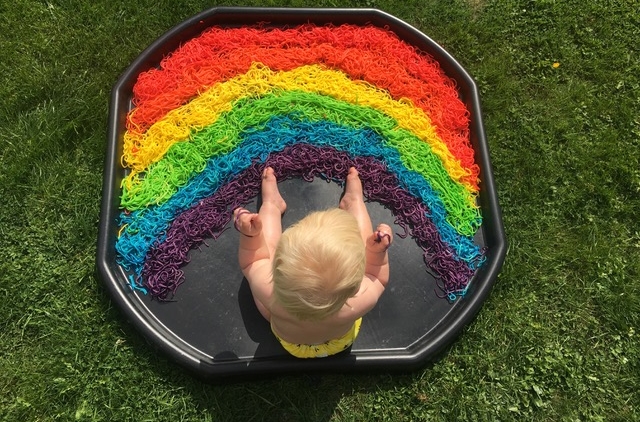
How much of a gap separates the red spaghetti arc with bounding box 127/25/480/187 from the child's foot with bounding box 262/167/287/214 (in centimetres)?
66

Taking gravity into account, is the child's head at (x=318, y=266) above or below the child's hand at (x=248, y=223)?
above

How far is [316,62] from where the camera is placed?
295 cm

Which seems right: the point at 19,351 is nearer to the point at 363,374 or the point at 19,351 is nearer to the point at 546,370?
the point at 363,374

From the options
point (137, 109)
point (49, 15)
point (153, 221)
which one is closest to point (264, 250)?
point (153, 221)

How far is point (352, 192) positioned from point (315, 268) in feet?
3.64

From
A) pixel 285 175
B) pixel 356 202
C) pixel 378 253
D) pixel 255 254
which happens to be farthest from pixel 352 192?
pixel 255 254

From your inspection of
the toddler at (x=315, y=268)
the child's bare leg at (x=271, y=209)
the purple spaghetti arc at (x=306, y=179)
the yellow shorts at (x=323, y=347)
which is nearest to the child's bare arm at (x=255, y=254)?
the toddler at (x=315, y=268)

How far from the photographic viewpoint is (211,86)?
9.31 ft

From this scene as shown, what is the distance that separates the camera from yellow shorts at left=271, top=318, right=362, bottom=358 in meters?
2.13

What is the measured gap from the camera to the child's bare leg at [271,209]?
230 cm

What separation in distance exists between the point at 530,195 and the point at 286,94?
142 centimetres

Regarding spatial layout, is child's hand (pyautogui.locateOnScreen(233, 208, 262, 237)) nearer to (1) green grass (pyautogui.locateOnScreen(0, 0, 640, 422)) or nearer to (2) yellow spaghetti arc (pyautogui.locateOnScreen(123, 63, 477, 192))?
(1) green grass (pyautogui.locateOnScreen(0, 0, 640, 422))

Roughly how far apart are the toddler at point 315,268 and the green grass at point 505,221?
483 millimetres

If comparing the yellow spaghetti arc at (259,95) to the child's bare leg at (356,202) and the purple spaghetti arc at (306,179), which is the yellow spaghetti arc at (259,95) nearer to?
the purple spaghetti arc at (306,179)
